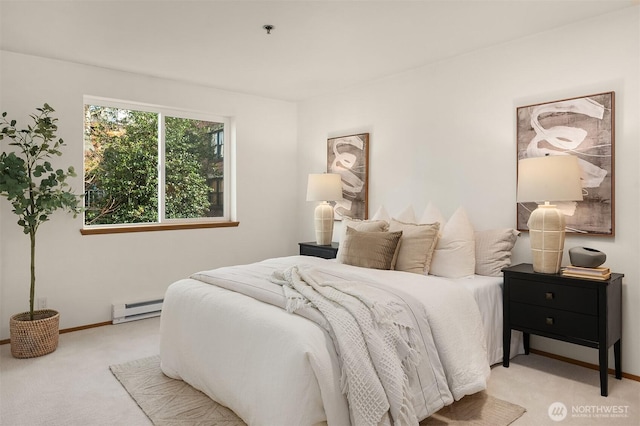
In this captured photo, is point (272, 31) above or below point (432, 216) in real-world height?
above

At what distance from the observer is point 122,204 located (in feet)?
14.5

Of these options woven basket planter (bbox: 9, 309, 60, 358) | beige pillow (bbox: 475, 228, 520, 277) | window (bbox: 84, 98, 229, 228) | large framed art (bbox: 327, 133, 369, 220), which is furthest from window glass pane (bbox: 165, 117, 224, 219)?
beige pillow (bbox: 475, 228, 520, 277)

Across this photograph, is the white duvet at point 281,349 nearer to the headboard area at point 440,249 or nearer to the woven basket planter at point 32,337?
the headboard area at point 440,249

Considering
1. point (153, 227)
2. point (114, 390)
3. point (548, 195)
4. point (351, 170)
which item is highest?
point (351, 170)

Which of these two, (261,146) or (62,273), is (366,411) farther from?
(261,146)

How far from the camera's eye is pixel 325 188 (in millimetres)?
4605

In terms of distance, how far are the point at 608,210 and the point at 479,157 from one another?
105cm

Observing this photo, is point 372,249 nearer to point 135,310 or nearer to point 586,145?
point 586,145

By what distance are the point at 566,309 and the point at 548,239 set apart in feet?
1.50

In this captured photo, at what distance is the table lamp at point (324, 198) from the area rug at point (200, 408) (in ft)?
7.23

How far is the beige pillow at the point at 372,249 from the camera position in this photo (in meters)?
3.27

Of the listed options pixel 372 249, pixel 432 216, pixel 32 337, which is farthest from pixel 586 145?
pixel 32 337

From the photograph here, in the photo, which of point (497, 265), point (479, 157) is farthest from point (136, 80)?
point (497, 265)

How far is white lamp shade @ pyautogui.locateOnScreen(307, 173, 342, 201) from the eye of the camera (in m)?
4.60
